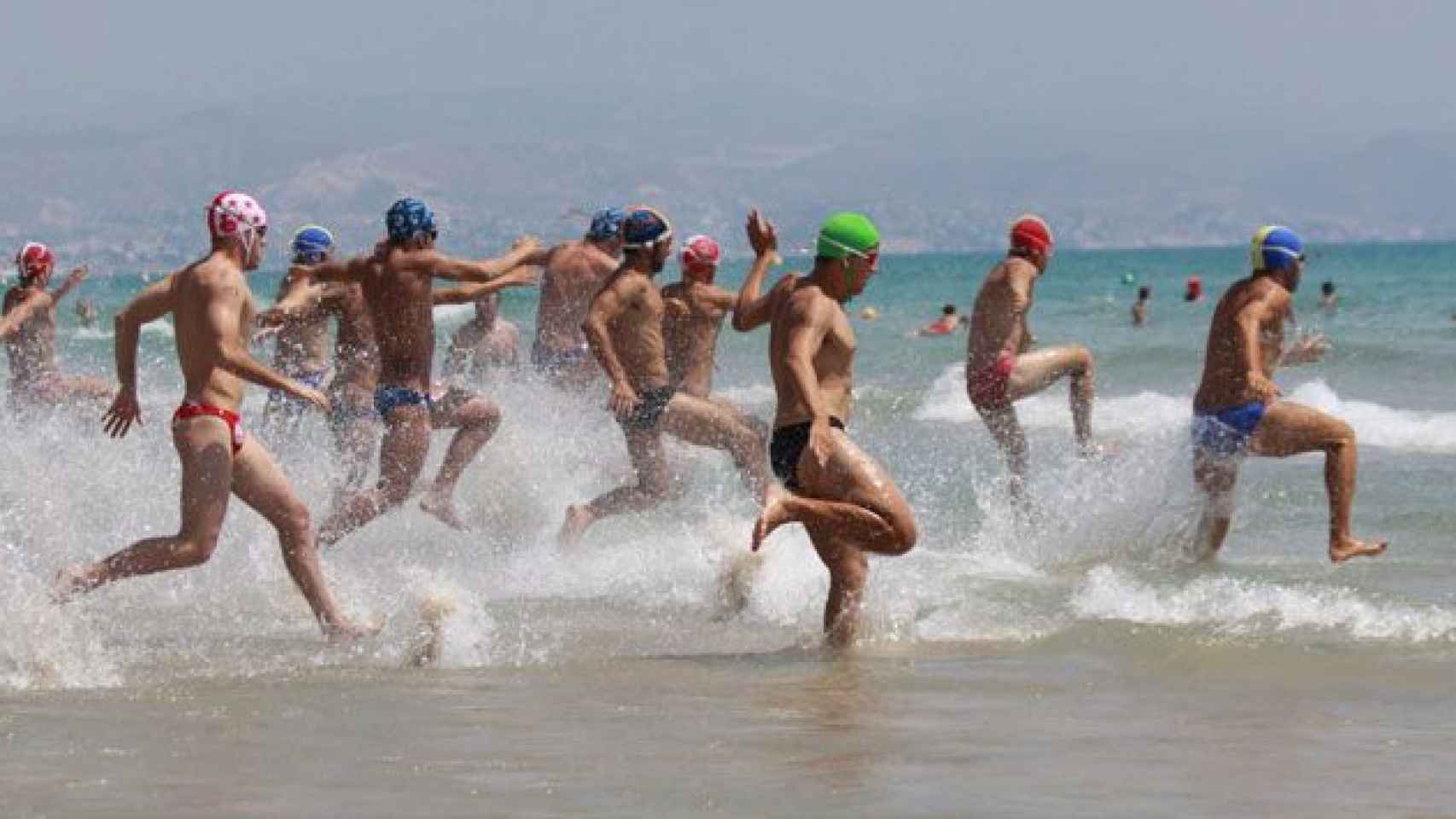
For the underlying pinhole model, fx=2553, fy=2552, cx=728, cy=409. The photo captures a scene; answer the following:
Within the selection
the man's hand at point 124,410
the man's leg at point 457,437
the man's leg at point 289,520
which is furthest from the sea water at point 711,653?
the man's hand at point 124,410

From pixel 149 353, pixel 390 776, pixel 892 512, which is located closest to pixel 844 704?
pixel 892 512

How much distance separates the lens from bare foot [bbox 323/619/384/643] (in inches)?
389

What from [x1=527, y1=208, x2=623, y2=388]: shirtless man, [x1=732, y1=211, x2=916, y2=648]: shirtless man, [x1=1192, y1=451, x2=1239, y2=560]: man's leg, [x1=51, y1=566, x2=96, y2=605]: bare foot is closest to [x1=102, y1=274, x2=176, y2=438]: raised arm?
[x1=51, y1=566, x2=96, y2=605]: bare foot

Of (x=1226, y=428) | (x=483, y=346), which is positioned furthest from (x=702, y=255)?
(x=483, y=346)

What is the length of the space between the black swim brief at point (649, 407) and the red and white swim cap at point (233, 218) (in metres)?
3.10

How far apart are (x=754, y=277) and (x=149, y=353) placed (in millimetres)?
30134

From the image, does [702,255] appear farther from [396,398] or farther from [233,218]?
[233,218]

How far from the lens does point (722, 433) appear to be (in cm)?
1211

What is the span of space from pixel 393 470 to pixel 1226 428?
12.4 feet

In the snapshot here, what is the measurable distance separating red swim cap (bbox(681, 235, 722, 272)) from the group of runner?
0.04 feet

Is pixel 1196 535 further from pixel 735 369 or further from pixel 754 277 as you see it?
pixel 735 369

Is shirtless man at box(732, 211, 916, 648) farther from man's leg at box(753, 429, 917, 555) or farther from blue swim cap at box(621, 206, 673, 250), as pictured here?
blue swim cap at box(621, 206, 673, 250)

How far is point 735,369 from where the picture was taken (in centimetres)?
3114

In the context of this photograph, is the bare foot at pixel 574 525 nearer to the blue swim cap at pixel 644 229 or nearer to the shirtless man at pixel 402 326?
the shirtless man at pixel 402 326
